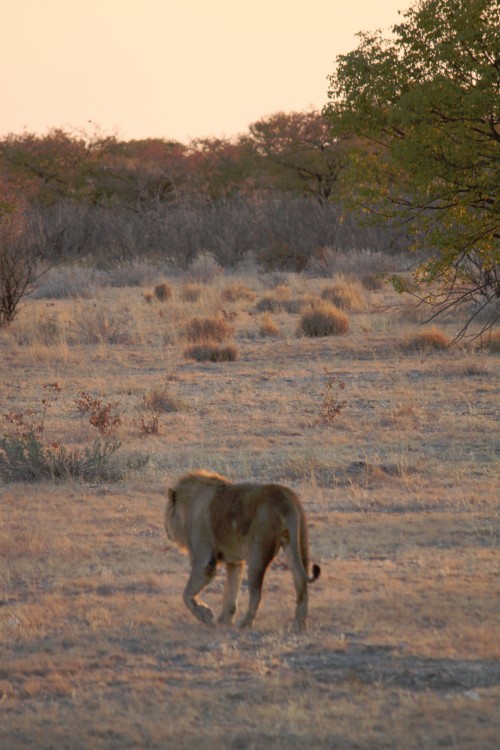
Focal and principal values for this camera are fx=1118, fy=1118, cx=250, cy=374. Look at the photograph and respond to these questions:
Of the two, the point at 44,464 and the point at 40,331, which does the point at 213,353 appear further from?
the point at 44,464

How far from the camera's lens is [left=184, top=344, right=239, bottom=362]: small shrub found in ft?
59.1

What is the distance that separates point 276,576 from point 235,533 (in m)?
1.57

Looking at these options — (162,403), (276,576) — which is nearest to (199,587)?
(276,576)

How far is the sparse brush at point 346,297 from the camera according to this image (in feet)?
80.1

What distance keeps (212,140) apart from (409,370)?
43753 mm

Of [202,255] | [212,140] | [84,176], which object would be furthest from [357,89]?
[212,140]

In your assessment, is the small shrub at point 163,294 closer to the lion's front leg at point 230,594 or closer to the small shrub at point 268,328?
the small shrub at point 268,328

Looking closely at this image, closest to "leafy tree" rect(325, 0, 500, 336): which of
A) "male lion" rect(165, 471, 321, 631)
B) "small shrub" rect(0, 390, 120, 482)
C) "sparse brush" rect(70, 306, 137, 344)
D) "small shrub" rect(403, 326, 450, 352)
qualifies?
"small shrub" rect(0, 390, 120, 482)

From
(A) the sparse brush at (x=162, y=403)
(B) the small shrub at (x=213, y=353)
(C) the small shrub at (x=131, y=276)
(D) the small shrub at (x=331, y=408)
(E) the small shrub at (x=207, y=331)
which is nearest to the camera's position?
(D) the small shrub at (x=331, y=408)

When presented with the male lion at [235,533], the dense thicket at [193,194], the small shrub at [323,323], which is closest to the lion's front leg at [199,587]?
the male lion at [235,533]

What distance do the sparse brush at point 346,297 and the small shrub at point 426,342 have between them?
5.71 metres

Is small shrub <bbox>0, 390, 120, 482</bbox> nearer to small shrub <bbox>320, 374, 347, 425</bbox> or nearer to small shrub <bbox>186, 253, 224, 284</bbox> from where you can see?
small shrub <bbox>320, 374, 347, 425</bbox>

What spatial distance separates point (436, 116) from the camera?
10312mm

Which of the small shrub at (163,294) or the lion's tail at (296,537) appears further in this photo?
the small shrub at (163,294)
